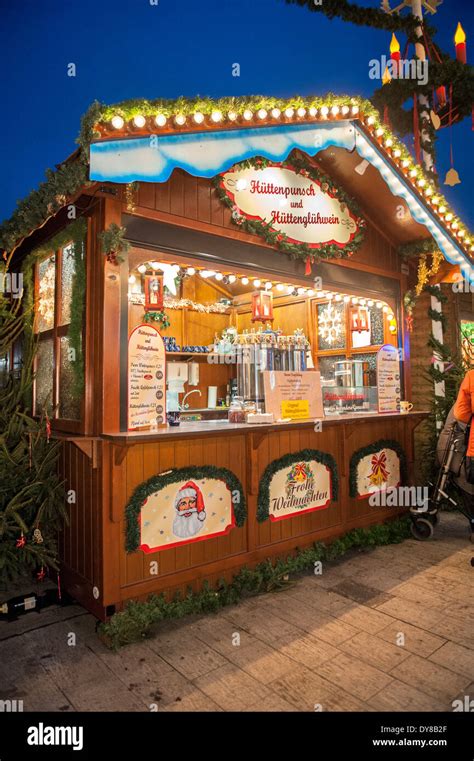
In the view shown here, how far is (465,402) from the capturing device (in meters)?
4.93

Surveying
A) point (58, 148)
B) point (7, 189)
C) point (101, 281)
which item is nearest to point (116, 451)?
point (101, 281)

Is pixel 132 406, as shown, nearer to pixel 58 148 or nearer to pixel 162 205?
pixel 162 205

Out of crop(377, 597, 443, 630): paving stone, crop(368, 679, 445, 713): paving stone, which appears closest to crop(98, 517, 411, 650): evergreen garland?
crop(377, 597, 443, 630): paving stone

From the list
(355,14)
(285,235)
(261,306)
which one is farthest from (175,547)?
(355,14)

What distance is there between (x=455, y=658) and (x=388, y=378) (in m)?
3.59

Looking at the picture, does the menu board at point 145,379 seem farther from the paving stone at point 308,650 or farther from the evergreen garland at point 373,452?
the evergreen garland at point 373,452

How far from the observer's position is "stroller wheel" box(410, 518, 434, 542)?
5.46 meters

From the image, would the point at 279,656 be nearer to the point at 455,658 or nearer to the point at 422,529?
the point at 455,658

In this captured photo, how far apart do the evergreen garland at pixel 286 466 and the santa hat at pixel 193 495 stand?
2.20 feet

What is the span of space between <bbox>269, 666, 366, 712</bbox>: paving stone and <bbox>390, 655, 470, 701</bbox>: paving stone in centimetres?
43

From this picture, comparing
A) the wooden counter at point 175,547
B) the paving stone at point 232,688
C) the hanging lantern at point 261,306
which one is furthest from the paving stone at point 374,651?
Answer: the hanging lantern at point 261,306

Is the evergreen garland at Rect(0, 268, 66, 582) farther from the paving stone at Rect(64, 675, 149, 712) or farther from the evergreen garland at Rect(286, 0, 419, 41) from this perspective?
the evergreen garland at Rect(286, 0, 419, 41)

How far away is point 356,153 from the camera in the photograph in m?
5.10

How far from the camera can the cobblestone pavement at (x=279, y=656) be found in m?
2.62
